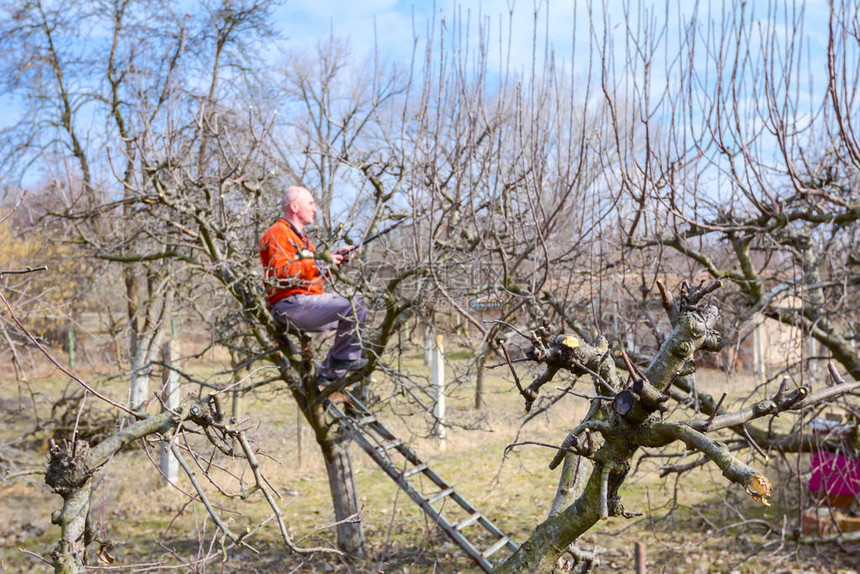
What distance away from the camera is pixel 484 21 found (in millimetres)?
5391

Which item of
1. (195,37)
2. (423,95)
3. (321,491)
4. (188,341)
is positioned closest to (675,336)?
(423,95)

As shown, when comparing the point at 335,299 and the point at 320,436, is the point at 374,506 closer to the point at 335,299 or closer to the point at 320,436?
the point at 320,436

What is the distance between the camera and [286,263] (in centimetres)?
532

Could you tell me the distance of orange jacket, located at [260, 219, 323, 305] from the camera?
5.45m

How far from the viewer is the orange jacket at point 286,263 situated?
545cm

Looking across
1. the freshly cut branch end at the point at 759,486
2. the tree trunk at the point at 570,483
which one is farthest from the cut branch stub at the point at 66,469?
the freshly cut branch end at the point at 759,486

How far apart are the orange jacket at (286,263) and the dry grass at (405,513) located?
45.2 inches

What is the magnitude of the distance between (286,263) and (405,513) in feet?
16.1

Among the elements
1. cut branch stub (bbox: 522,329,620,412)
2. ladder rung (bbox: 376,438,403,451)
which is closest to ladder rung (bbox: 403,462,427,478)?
ladder rung (bbox: 376,438,403,451)

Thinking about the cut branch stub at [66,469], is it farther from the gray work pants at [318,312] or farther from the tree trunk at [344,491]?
the tree trunk at [344,491]

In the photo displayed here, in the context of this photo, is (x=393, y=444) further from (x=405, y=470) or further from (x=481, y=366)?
(x=481, y=366)

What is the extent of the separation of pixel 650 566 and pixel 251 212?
514 cm

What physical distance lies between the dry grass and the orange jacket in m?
1.15

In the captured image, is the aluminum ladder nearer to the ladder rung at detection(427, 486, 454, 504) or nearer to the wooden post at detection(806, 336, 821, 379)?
the ladder rung at detection(427, 486, 454, 504)
